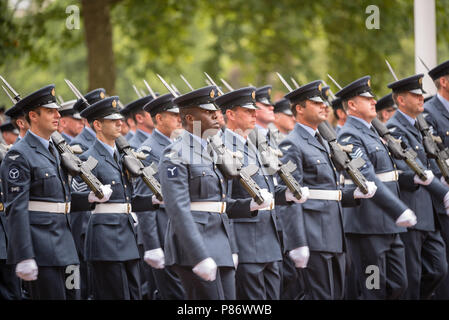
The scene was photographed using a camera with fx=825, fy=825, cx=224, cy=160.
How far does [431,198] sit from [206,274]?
Result: 11.5ft

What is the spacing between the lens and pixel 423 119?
26.8 ft

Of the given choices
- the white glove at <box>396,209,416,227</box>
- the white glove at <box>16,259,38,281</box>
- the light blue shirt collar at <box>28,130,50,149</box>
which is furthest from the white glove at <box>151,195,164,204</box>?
the white glove at <box>396,209,416,227</box>

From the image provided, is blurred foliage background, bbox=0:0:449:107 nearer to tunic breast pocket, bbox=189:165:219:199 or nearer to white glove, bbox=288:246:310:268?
white glove, bbox=288:246:310:268

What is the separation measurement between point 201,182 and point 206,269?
664 millimetres

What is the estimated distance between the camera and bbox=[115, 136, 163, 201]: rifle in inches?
285

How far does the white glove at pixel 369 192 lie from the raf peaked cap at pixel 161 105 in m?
2.06

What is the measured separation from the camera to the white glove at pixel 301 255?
6.89 metres

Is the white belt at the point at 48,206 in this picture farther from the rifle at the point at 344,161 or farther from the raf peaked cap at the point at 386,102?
the raf peaked cap at the point at 386,102

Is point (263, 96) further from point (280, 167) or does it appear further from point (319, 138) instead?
point (280, 167)

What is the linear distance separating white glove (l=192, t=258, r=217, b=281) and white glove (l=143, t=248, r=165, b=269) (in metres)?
2.12

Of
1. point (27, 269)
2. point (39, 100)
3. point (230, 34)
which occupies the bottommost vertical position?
point (27, 269)

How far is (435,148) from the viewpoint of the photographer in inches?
316

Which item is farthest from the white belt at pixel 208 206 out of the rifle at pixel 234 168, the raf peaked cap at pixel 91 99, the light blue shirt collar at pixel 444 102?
the light blue shirt collar at pixel 444 102

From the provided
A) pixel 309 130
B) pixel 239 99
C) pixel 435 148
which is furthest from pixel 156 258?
pixel 435 148
